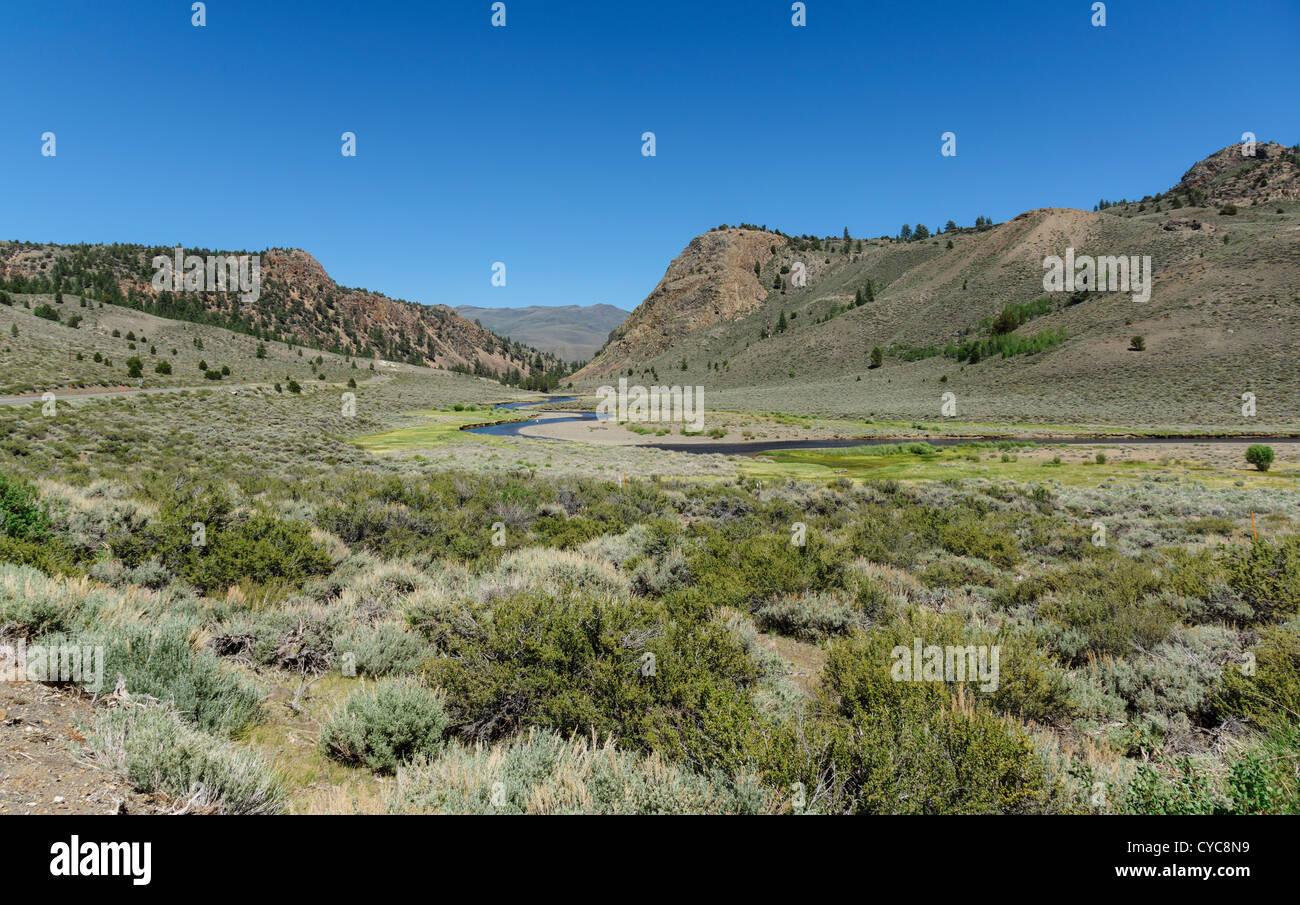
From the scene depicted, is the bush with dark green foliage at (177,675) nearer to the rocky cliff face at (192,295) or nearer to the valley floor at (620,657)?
the valley floor at (620,657)

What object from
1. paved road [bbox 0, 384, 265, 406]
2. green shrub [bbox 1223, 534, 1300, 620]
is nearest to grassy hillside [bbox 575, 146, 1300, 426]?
green shrub [bbox 1223, 534, 1300, 620]

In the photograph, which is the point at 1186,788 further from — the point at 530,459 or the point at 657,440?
the point at 657,440

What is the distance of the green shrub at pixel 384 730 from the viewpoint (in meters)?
3.98

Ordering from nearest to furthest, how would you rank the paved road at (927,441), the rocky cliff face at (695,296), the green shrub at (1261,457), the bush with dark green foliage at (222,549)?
the bush with dark green foliage at (222,549)
the green shrub at (1261,457)
the paved road at (927,441)
the rocky cliff face at (695,296)

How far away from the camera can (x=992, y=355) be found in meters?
95.6

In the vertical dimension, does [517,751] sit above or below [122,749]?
below

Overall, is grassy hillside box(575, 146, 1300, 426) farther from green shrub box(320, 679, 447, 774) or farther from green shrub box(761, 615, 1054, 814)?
green shrub box(320, 679, 447, 774)

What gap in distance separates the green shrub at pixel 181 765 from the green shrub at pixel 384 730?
2.28 ft

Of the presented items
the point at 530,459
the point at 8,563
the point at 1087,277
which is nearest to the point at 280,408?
Answer: the point at 530,459

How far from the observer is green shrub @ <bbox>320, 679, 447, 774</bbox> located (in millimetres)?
3977

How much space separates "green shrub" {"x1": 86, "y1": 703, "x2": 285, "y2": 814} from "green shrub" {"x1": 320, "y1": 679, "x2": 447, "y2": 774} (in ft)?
2.28

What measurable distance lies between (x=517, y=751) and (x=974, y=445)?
4637 centimetres

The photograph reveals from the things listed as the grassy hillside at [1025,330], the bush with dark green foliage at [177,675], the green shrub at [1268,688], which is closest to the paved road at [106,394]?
the bush with dark green foliage at [177,675]
